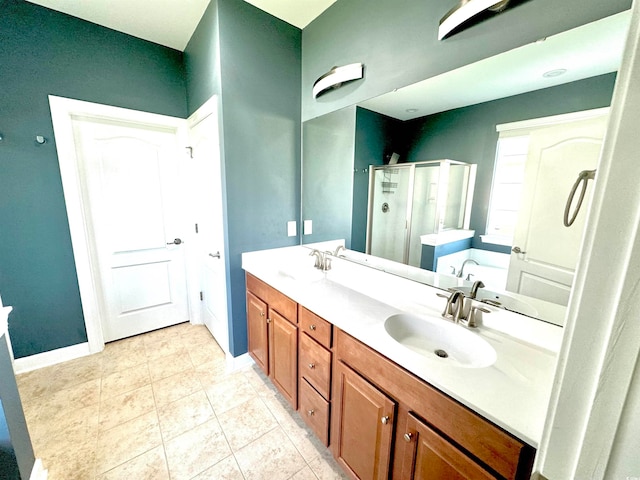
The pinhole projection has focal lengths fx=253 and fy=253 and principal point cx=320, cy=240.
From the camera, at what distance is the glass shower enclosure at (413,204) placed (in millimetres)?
1241

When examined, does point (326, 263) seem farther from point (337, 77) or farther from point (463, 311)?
point (337, 77)

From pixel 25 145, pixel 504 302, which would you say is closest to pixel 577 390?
pixel 504 302

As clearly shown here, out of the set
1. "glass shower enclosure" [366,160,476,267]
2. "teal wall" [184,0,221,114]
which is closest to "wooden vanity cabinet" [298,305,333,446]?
"glass shower enclosure" [366,160,476,267]

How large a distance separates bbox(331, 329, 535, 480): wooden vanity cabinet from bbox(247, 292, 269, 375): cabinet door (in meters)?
0.74

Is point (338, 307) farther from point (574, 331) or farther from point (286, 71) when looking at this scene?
point (286, 71)

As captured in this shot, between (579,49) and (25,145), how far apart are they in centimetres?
315

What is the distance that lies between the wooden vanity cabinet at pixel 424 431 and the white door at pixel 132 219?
216 cm

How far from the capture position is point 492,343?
3.05 feet

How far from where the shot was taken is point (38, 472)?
1.20 meters

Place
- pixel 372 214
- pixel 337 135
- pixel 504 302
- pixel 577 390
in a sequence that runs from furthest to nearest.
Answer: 1. pixel 337 135
2. pixel 372 214
3. pixel 504 302
4. pixel 577 390

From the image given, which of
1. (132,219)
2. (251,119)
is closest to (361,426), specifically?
(251,119)

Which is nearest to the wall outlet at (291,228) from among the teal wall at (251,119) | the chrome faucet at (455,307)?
the teal wall at (251,119)

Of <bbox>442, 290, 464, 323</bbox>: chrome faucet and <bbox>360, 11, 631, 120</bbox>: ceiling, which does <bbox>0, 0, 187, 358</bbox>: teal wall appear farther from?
<bbox>442, 290, 464, 323</bbox>: chrome faucet

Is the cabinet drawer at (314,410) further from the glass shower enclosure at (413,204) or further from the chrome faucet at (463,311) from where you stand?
the glass shower enclosure at (413,204)
